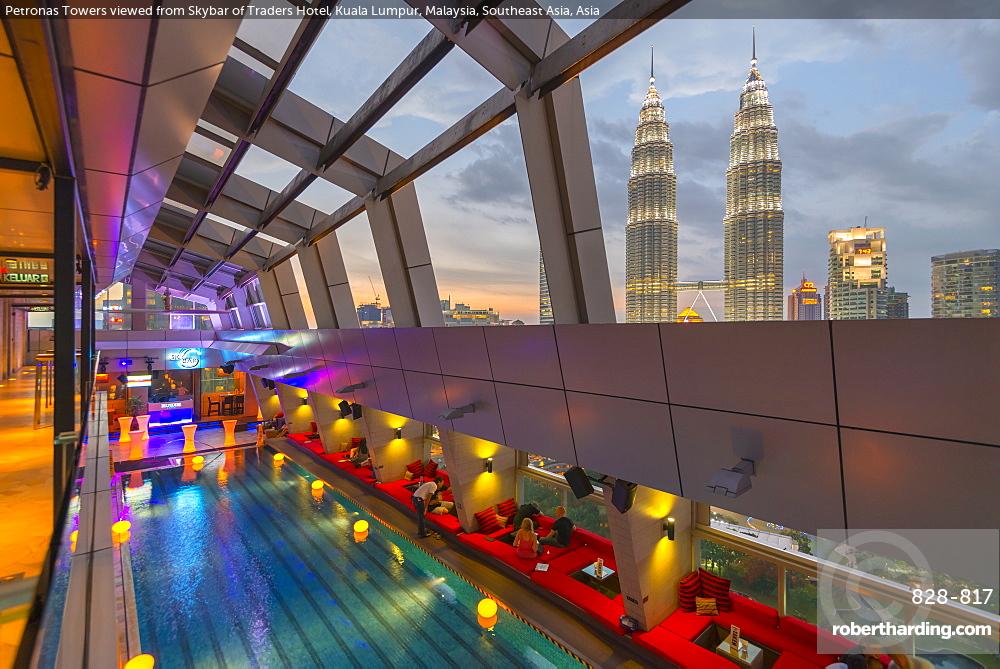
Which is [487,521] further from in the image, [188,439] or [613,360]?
[188,439]

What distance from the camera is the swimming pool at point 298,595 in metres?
7.41

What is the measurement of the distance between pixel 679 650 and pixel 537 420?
417 cm

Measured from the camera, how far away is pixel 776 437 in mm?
4727

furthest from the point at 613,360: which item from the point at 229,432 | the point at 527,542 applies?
the point at 229,432

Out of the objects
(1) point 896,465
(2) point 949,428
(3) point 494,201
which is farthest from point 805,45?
(3) point 494,201

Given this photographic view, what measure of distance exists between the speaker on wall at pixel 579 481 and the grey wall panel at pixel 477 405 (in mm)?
1497

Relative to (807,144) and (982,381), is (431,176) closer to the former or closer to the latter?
(807,144)

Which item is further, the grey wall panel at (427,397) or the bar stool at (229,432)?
the bar stool at (229,432)

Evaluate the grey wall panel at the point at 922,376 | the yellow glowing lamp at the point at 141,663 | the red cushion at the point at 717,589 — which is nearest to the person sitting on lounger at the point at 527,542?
the red cushion at the point at 717,589

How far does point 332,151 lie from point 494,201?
3060mm

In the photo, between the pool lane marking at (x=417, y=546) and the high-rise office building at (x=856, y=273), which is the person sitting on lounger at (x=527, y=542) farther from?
the high-rise office building at (x=856, y=273)

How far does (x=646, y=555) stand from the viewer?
7.72 metres

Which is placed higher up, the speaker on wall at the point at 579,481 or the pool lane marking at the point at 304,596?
the speaker on wall at the point at 579,481

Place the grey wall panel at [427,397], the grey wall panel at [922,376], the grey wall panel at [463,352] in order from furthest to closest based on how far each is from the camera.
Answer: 1. the grey wall panel at [427,397]
2. the grey wall panel at [463,352]
3. the grey wall panel at [922,376]
